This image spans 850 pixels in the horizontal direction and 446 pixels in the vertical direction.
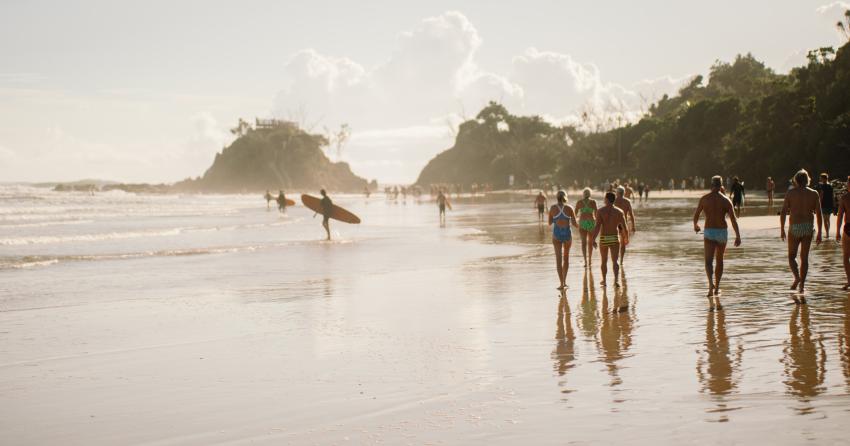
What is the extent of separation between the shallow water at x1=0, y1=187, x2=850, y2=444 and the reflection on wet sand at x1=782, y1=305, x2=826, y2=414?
0.03 metres

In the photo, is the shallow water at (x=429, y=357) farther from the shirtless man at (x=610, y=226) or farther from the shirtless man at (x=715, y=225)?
the shirtless man at (x=610, y=226)

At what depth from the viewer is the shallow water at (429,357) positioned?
5.48 m

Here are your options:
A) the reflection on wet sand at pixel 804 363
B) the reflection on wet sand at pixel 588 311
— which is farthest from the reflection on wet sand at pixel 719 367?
the reflection on wet sand at pixel 588 311

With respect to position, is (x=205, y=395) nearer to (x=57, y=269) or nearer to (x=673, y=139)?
(x=57, y=269)

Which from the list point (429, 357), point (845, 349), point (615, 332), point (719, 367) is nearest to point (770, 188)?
point (615, 332)

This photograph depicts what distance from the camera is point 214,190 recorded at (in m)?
179

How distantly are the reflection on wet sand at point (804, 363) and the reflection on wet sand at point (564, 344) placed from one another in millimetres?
1792

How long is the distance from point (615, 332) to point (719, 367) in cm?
195

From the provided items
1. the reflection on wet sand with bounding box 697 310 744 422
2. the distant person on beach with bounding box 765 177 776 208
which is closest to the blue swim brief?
the reflection on wet sand with bounding box 697 310 744 422

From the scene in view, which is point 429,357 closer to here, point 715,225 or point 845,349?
point 845,349

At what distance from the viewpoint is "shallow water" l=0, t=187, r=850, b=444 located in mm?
5480

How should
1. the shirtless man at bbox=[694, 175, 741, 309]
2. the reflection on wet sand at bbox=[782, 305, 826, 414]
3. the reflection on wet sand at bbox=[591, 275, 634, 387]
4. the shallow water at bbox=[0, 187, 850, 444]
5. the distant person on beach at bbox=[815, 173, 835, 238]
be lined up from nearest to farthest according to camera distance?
1. the shallow water at bbox=[0, 187, 850, 444]
2. the reflection on wet sand at bbox=[782, 305, 826, 414]
3. the reflection on wet sand at bbox=[591, 275, 634, 387]
4. the shirtless man at bbox=[694, 175, 741, 309]
5. the distant person on beach at bbox=[815, 173, 835, 238]

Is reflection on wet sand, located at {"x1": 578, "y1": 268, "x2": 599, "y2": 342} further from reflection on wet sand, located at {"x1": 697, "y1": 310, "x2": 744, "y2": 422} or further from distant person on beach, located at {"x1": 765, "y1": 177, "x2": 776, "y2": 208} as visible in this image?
distant person on beach, located at {"x1": 765, "y1": 177, "x2": 776, "y2": 208}

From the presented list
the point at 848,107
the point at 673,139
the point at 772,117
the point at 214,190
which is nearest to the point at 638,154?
the point at 673,139
